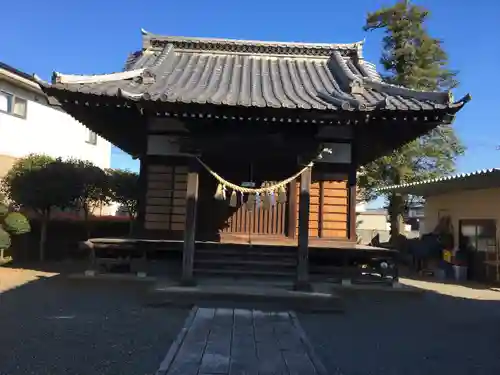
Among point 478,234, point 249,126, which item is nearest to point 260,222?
point 249,126

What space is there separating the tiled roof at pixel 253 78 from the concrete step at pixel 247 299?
3413mm

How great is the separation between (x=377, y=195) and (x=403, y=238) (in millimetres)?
3107

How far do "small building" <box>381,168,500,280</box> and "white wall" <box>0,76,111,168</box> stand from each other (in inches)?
609

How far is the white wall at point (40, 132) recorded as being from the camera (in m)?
18.1

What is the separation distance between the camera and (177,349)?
18.1 ft

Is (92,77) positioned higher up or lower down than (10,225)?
higher up

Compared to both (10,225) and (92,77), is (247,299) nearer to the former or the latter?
(92,77)

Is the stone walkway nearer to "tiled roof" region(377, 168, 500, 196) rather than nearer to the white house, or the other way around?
"tiled roof" region(377, 168, 500, 196)

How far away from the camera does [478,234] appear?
15.9 meters

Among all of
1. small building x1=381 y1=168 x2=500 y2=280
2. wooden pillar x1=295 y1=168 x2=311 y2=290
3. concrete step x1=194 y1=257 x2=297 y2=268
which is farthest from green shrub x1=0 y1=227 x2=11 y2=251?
small building x1=381 y1=168 x2=500 y2=280

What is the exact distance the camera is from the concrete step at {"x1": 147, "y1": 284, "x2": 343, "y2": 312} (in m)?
8.23

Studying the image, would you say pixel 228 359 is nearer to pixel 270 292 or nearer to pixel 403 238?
pixel 270 292

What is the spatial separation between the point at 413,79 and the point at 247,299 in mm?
16981

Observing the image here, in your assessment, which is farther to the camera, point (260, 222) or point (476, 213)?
point (476, 213)
